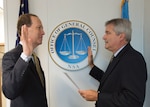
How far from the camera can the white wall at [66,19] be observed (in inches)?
85.2

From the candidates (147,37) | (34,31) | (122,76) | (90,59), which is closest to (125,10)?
(147,37)

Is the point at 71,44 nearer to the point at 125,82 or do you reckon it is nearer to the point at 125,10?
the point at 125,10

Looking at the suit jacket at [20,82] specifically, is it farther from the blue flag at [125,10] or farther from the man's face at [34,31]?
the blue flag at [125,10]

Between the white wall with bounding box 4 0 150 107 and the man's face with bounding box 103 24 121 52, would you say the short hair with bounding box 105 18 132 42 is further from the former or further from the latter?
the white wall with bounding box 4 0 150 107

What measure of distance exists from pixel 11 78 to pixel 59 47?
3.38ft

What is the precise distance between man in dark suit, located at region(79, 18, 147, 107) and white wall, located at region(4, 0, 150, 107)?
0.55 meters

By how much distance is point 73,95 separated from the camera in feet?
7.27

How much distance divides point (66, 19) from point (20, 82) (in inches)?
45.6

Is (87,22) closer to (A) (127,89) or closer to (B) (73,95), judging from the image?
(B) (73,95)

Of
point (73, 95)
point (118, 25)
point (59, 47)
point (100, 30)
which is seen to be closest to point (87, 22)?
point (100, 30)

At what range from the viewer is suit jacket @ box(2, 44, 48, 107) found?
3.86ft

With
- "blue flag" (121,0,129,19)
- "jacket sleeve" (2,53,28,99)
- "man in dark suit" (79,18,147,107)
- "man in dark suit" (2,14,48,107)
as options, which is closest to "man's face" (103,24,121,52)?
"man in dark suit" (79,18,147,107)

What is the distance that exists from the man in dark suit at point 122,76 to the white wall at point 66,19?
549 mm

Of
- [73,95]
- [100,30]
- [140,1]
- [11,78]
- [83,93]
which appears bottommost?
[73,95]
